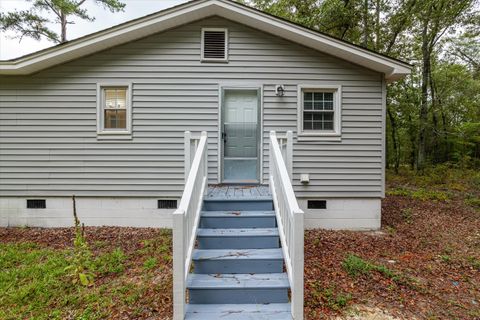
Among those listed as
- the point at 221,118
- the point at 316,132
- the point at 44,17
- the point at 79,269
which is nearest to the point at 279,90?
the point at 316,132

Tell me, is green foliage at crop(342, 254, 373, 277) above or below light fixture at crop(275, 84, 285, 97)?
below

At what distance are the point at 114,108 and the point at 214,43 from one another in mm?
2590

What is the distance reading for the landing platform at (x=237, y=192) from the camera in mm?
4145

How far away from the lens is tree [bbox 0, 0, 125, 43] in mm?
9891

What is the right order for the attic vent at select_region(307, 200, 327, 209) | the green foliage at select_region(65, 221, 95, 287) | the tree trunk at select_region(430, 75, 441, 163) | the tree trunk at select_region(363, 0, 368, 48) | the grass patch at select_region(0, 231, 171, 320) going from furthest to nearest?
the tree trunk at select_region(430, 75, 441, 163)
the tree trunk at select_region(363, 0, 368, 48)
the attic vent at select_region(307, 200, 327, 209)
the green foliage at select_region(65, 221, 95, 287)
the grass patch at select_region(0, 231, 171, 320)

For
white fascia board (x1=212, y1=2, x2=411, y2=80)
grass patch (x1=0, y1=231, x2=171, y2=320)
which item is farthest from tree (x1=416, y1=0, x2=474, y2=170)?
grass patch (x1=0, y1=231, x2=171, y2=320)

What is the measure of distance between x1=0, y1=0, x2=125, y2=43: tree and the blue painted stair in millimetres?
11504

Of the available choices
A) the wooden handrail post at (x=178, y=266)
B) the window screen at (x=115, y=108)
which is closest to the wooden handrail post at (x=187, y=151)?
the wooden handrail post at (x=178, y=266)

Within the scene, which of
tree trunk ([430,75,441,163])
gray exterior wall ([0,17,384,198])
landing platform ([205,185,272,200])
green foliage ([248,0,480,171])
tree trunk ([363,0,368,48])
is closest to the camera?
landing platform ([205,185,272,200])

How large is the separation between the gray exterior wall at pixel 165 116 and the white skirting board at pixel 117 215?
194mm

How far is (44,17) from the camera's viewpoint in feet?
34.7

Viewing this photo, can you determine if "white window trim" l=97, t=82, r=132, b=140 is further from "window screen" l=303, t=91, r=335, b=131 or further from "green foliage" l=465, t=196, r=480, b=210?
"green foliage" l=465, t=196, r=480, b=210

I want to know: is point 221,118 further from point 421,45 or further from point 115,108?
point 421,45

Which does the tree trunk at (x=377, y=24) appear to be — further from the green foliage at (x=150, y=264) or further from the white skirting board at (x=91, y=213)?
the green foliage at (x=150, y=264)
